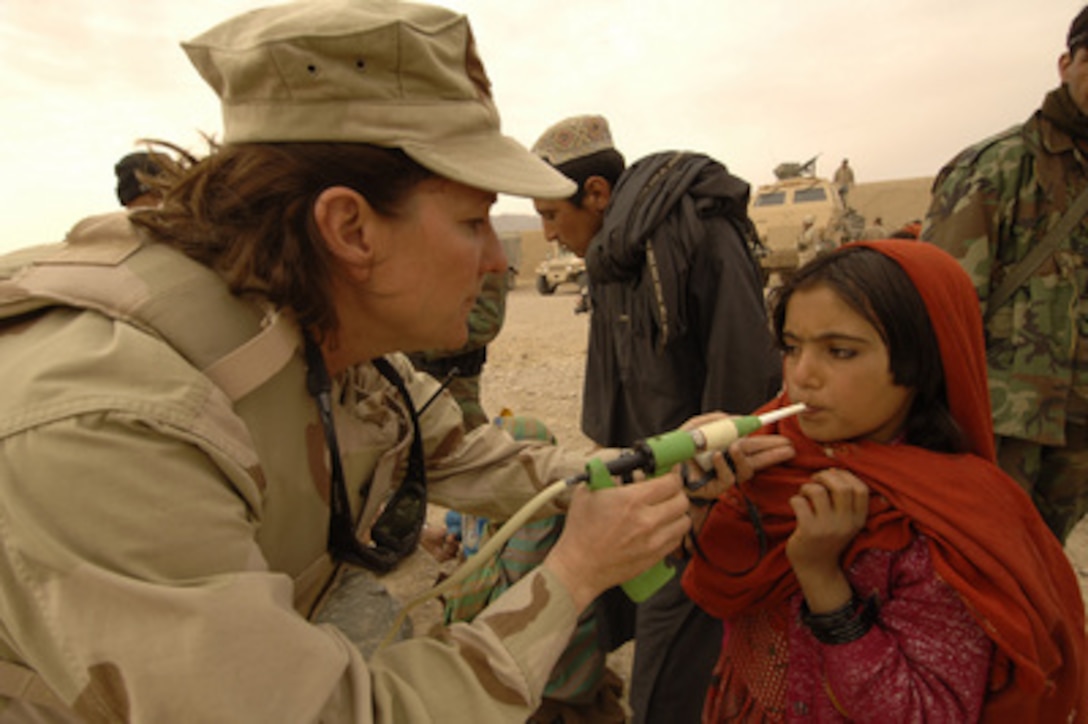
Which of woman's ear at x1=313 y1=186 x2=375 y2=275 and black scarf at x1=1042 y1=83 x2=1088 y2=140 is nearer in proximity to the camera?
woman's ear at x1=313 y1=186 x2=375 y2=275

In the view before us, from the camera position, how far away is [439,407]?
1.71 m

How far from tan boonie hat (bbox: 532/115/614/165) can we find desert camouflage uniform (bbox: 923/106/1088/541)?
4.50ft

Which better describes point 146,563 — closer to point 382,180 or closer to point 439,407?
point 382,180

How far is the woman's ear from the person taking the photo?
1067 millimetres

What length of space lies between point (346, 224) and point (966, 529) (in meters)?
1.29

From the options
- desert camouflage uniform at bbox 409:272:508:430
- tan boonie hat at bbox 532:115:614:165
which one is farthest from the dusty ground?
tan boonie hat at bbox 532:115:614:165

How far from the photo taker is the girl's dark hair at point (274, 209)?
1.08 metres

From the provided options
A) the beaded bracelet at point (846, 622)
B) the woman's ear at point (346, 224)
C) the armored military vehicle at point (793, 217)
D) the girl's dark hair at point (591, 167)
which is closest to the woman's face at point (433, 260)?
the woman's ear at point (346, 224)

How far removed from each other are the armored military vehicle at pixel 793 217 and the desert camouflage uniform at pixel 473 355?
1002 centimetres

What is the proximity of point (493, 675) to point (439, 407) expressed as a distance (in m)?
0.85

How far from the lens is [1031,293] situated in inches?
81.5

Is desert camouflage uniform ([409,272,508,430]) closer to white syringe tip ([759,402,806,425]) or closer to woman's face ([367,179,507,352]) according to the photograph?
woman's face ([367,179,507,352])

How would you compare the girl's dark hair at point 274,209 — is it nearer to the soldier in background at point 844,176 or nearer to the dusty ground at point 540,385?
the dusty ground at point 540,385

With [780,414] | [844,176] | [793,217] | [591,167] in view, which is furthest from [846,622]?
[844,176]
